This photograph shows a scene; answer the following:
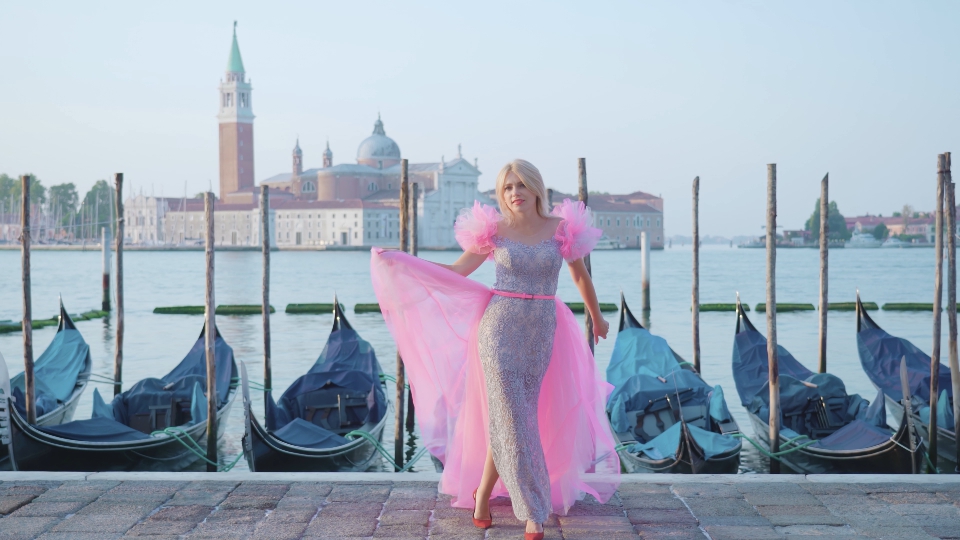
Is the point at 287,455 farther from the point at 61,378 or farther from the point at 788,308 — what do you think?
the point at 788,308

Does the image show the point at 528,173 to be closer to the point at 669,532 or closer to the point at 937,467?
the point at 669,532

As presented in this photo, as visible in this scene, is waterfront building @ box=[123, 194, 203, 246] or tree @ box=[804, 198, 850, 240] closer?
waterfront building @ box=[123, 194, 203, 246]

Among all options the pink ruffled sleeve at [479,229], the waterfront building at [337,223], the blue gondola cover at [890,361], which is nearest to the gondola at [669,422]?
the blue gondola cover at [890,361]

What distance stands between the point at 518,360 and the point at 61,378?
16.2 ft

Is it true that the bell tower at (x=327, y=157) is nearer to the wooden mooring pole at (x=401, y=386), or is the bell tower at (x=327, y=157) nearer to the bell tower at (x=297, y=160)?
the bell tower at (x=297, y=160)

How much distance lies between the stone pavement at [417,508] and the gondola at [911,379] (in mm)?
2236

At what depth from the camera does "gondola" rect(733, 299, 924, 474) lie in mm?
4074

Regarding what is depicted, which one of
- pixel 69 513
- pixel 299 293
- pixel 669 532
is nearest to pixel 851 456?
pixel 669 532

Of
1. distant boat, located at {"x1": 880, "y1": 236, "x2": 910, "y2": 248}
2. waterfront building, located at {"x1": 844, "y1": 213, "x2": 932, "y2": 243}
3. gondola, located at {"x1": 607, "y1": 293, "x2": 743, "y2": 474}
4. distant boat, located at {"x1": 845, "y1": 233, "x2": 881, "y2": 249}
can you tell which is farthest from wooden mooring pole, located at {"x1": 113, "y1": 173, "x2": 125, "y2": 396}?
waterfront building, located at {"x1": 844, "y1": 213, "x2": 932, "y2": 243}

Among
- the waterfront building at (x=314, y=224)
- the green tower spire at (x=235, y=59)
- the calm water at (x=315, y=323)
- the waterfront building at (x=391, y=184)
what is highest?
the green tower spire at (x=235, y=59)

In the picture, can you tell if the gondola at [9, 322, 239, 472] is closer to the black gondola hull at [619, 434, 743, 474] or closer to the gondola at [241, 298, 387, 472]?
the gondola at [241, 298, 387, 472]

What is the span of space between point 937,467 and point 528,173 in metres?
3.23

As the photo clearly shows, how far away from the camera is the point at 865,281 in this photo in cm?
3058

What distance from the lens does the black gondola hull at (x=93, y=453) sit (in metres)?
4.09
